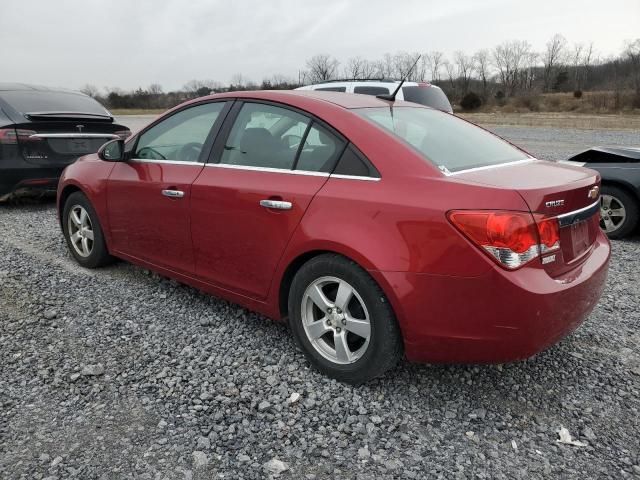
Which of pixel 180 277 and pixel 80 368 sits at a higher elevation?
pixel 180 277

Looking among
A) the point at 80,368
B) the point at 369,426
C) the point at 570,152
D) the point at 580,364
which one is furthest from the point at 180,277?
the point at 570,152

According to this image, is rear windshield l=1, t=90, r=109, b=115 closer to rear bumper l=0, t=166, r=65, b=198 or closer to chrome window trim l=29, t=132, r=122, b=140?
chrome window trim l=29, t=132, r=122, b=140

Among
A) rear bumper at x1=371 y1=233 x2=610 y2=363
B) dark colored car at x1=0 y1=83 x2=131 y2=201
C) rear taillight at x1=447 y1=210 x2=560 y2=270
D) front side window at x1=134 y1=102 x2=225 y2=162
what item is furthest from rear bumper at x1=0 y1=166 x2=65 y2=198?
rear taillight at x1=447 y1=210 x2=560 y2=270

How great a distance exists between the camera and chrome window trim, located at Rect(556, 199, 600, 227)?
250 cm

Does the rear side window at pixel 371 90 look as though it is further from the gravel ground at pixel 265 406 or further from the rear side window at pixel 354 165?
the rear side window at pixel 354 165

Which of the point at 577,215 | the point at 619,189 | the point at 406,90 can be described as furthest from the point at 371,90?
the point at 577,215

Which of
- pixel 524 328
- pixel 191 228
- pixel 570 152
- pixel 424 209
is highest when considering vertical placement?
pixel 424 209

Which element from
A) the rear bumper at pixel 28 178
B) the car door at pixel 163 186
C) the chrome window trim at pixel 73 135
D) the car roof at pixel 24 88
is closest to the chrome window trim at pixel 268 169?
the car door at pixel 163 186

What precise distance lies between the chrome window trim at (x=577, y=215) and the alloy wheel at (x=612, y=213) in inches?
129

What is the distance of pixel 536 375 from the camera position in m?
3.02

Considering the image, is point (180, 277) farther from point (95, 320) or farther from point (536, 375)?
point (536, 375)

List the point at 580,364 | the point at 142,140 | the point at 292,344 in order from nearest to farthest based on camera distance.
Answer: the point at 580,364 → the point at 292,344 → the point at 142,140

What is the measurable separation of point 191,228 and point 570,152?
1220 cm

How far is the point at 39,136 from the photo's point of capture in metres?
6.64
